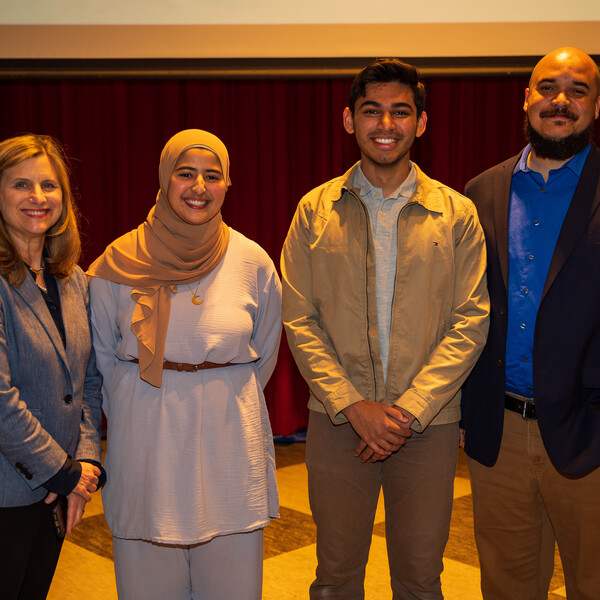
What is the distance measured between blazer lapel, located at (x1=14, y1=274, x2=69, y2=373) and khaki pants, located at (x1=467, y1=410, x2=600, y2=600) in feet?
3.92

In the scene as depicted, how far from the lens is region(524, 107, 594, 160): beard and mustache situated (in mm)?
1930

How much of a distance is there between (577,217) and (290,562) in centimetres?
185

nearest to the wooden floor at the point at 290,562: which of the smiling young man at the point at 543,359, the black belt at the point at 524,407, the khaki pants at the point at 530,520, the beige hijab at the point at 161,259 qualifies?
the khaki pants at the point at 530,520

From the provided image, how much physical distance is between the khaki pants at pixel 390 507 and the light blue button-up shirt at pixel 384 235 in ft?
0.79

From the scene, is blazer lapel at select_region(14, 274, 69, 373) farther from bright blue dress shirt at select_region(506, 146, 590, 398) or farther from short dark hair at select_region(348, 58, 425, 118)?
bright blue dress shirt at select_region(506, 146, 590, 398)

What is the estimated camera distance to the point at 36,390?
1.63m

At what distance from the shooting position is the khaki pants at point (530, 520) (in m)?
1.84

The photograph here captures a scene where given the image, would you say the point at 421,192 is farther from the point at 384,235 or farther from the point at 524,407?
the point at 524,407

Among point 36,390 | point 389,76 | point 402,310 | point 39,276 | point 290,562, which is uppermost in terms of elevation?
point 389,76

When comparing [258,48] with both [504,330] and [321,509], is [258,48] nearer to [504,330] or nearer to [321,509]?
[504,330]

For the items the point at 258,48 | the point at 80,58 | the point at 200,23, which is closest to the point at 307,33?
the point at 258,48

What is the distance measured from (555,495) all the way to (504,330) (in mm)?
460

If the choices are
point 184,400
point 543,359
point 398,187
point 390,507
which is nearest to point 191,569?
point 184,400

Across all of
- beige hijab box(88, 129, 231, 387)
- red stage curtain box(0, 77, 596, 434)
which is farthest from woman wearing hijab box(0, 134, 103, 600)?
red stage curtain box(0, 77, 596, 434)
